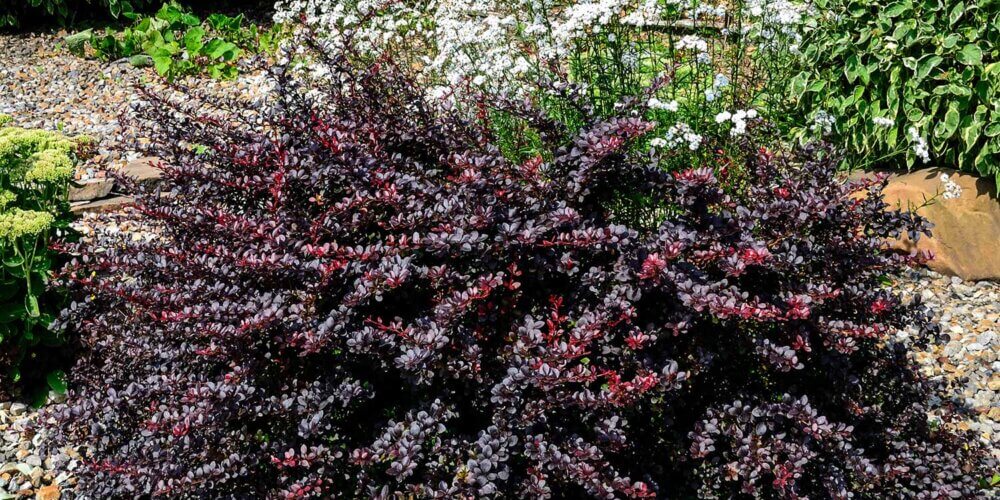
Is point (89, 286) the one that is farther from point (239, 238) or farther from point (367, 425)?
point (367, 425)

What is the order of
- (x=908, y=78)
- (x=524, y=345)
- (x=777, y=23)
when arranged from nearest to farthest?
(x=524, y=345)
(x=908, y=78)
(x=777, y=23)

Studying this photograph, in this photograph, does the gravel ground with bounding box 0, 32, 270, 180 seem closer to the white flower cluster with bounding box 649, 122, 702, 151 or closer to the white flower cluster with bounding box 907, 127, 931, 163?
the white flower cluster with bounding box 649, 122, 702, 151

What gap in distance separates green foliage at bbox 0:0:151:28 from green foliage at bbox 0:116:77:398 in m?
5.59

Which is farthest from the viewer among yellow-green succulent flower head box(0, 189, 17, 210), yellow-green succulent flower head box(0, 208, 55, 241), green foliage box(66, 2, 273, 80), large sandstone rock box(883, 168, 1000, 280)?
green foliage box(66, 2, 273, 80)

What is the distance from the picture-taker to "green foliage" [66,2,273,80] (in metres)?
7.43

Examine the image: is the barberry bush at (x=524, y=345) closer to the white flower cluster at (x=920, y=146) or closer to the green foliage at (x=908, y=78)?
the white flower cluster at (x=920, y=146)

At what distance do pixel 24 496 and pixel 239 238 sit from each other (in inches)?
60.4

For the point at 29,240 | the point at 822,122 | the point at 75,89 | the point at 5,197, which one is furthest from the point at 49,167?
the point at 75,89

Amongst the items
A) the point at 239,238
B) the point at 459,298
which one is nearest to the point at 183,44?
the point at 239,238

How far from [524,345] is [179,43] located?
6392 mm

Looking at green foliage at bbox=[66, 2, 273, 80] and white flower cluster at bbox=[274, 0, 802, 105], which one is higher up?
Result: white flower cluster at bbox=[274, 0, 802, 105]

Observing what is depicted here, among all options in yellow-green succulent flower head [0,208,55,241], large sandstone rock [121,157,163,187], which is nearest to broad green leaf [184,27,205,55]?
large sandstone rock [121,157,163,187]

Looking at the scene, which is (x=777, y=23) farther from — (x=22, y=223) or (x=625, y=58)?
(x=22, y=223)

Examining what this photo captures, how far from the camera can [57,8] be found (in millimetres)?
8945
